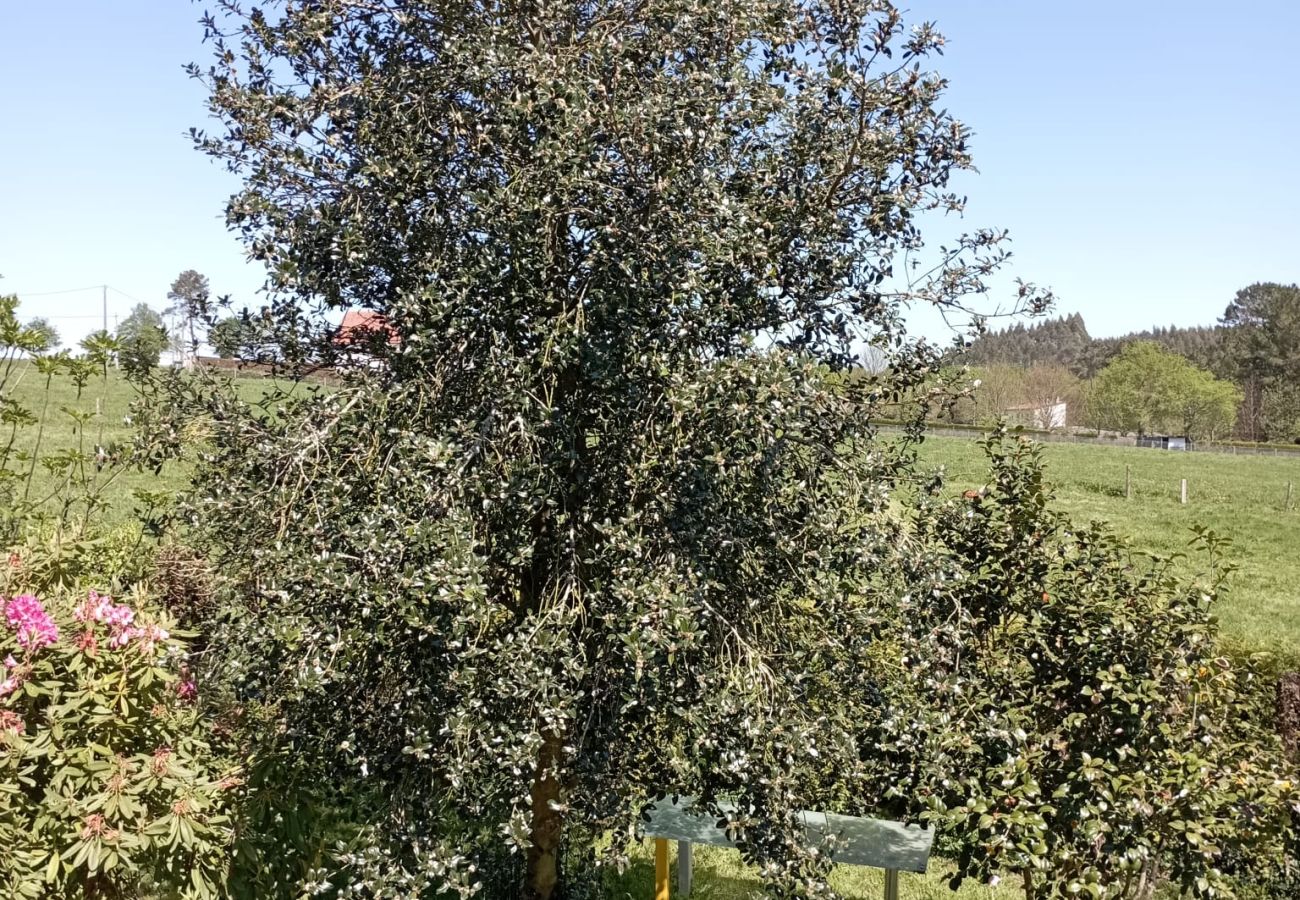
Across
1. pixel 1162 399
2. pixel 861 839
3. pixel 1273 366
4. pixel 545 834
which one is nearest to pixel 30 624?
pixel 545 834

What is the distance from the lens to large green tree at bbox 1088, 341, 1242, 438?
66.9m

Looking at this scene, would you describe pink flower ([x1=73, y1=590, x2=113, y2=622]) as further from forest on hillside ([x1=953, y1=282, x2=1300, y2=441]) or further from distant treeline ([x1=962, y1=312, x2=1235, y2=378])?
distant treeline ([x1=962, y1=312, x2=1235, y2=378])

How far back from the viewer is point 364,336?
408 centimetres

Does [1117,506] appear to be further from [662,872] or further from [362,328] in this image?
[362,328]

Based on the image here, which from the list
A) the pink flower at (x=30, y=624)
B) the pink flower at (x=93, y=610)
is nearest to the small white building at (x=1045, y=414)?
the pink flower at (x=93, y=610)

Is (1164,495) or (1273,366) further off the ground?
(1273,366)

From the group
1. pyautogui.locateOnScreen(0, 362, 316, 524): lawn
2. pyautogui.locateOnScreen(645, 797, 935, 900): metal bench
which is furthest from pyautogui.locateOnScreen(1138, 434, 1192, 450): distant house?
pyautogui.locateOnScreen(645, 797, 935, 900): metal bench

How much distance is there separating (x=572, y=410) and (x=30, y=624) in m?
2.66

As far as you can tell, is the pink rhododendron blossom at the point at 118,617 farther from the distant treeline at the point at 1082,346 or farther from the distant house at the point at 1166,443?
the distant treeline at the point at 1082,346

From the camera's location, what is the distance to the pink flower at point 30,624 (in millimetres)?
4113

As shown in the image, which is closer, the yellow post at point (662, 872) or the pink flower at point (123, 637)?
the pink flower at point (123, 637)

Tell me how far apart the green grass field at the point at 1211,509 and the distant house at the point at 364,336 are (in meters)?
2.60

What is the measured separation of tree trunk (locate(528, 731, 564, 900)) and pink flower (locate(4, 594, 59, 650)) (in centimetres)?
232

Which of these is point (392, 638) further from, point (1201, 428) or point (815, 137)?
point (1201, 428)
